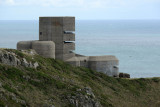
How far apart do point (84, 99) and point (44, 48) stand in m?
10.5

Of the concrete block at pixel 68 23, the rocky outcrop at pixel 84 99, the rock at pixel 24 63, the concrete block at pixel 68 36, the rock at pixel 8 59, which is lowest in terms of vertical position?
the rocky outcrop at pixel 84 99

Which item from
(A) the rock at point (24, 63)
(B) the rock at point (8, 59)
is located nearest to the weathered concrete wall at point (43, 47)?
(A) the rock at point (24, 63)

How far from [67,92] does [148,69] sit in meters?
47.9

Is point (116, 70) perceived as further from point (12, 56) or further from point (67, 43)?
point (12, 56)

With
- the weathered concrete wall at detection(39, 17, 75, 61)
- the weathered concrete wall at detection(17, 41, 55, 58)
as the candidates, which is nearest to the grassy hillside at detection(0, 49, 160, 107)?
the weathered concrete wall at detection(17, 41, 55, 58)

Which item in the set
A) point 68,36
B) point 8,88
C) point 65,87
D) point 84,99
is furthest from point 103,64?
point 8,88

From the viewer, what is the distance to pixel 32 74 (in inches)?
1451

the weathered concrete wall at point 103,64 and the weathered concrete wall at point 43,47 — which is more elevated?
the weathered concrete wall at point 43,47

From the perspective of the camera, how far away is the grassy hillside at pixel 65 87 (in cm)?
3325

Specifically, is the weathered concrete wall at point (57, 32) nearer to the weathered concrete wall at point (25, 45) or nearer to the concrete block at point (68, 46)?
the concrete block at point (68, 46)

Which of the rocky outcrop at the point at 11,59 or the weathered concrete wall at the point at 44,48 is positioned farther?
the weathered concrete wall at the point at 44,48

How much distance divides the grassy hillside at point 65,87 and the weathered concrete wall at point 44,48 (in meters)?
1.67

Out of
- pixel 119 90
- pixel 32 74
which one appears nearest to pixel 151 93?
pixel 119 90

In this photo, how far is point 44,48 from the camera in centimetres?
4588
